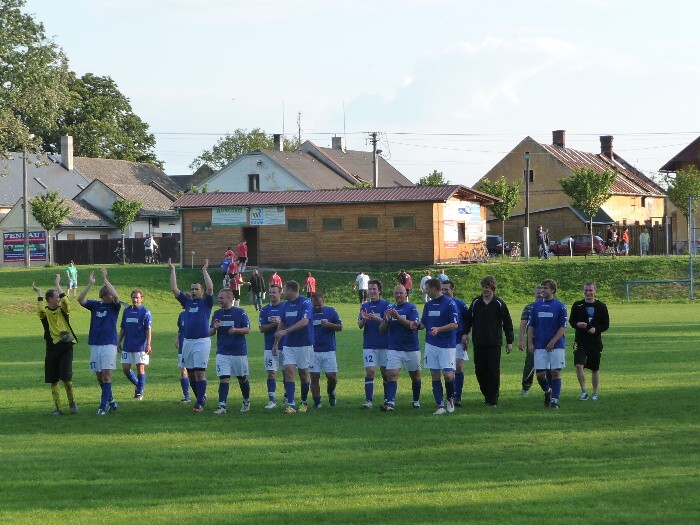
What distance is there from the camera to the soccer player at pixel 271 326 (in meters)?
16.3

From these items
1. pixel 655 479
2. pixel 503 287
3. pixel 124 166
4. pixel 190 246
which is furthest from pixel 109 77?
pixel 655 479

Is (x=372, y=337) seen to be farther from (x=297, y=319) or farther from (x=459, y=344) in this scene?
(x=459, y=344)

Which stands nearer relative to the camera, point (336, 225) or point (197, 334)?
point (197, 334)

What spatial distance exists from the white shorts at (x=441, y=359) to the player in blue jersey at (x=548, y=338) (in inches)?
62.0

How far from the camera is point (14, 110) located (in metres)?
53.7

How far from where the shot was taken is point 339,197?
59531 millimetres

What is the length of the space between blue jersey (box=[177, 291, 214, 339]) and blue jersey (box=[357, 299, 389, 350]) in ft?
7.82

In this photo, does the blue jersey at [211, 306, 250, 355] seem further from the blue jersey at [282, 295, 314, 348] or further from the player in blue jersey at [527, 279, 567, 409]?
the player in blue jersey at [527, 279, 567, 409]

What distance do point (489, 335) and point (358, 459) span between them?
16.4 feet

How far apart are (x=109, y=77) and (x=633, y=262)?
2433 inches

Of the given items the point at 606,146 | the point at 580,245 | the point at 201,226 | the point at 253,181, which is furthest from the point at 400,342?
the point at 606,146

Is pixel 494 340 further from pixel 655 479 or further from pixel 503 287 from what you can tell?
pixel 503 287

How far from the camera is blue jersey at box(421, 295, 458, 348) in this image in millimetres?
15945

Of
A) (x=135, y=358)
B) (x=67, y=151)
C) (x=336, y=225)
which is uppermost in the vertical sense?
(x=67, y=151)
